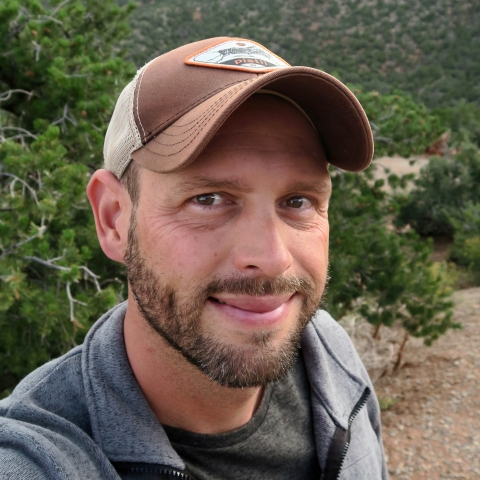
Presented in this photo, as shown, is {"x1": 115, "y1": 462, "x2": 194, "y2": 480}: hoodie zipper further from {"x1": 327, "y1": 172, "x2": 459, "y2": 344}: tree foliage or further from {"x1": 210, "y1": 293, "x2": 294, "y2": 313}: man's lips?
{"x1": 327, "y1": 172, "x2": 459, "y2": 344}: tree foliage

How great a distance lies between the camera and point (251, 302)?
1.17 m

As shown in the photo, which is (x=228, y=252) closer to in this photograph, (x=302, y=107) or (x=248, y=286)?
(x=248, y=286)

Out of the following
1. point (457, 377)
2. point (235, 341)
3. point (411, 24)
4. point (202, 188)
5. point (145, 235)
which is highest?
point (202, 188)

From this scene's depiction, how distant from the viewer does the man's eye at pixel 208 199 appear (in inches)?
46.9

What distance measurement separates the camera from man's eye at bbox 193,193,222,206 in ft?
3.91

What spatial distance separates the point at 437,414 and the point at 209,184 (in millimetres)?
5567

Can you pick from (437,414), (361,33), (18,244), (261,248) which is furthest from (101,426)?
(361,33)

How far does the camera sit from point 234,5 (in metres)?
28.3

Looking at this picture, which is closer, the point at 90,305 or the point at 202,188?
the point at 202,188

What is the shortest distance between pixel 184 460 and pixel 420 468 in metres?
4.57

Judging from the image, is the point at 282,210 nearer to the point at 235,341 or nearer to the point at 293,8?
the point at 235,341

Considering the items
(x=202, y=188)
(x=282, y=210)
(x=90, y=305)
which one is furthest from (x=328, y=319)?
(x=90, y=305)

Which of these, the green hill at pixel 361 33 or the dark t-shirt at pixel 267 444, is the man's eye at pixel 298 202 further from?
the green hill at pixel 361 33

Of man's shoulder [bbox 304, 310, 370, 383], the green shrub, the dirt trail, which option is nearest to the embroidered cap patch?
man's shoulder [bbox 304, 310, 370, 383]
